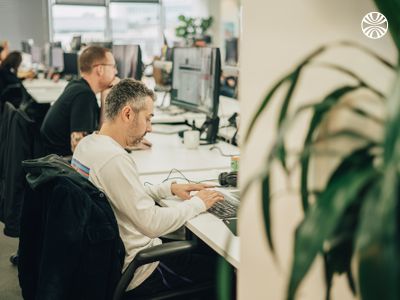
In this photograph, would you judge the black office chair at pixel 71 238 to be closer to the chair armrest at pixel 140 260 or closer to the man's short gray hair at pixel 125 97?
the chair armrest at pixel 140 260

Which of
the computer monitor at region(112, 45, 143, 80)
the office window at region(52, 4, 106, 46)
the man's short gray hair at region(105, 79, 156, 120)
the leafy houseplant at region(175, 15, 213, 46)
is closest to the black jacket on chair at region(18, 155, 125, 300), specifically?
the man's short gray hair at region(105, 79, 156, 120)

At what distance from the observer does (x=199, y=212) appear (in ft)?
6.09

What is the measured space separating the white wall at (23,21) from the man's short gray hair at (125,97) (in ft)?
29.9

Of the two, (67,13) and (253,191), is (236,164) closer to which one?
(253,191)

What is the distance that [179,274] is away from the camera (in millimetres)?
1912

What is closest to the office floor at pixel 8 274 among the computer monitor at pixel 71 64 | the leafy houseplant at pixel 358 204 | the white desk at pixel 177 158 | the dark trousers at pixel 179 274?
the white desk at pixel 177 158

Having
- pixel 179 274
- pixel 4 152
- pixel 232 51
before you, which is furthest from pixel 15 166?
pixel 232 51

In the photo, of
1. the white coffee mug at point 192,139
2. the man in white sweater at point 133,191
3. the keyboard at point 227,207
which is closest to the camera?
the man in white sweater at point 133,191

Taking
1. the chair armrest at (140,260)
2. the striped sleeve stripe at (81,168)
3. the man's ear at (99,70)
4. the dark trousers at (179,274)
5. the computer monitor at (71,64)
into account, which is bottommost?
the dark trousers at (179,274)

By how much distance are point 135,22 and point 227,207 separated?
951 cm

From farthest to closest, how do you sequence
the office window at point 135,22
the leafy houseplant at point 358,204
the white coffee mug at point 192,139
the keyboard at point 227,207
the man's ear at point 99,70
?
the office window at point 135,22
the man's ear at point 99,70
the white coffee mug at point 192,139
the keyboard at point 227,207
the leafy houseplant at point 358,204

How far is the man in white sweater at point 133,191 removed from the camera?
1.71 meters

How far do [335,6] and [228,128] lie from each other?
250cm

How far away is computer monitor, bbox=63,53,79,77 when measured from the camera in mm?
6637
